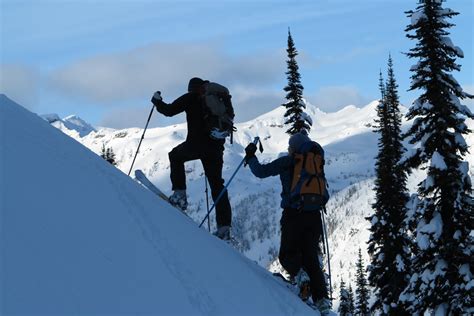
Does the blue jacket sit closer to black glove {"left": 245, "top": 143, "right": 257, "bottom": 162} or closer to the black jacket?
black glove {"left": 245, "top": 143, "right": 257, "bottom": 162}

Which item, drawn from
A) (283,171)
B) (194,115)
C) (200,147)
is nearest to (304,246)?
(283,171)

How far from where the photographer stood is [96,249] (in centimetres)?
555

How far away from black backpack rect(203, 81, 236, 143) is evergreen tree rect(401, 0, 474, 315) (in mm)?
8646

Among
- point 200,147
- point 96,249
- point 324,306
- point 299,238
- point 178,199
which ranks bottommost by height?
point 324,306

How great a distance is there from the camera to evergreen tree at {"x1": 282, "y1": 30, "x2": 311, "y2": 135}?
1047 inches

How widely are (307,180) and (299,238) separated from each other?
3.01ft

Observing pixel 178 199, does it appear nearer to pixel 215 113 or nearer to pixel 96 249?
pixel 215 113

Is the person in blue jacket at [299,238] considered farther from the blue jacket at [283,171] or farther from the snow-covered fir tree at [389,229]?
the snow-covered fir tree at [389,229]

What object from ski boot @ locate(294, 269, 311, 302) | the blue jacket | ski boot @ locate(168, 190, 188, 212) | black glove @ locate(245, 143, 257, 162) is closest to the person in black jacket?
ski boot @ locate(168, 190, 188, 212)

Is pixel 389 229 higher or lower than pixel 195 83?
lower

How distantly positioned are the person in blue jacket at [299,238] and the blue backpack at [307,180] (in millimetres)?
116

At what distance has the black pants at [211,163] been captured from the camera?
957 cm

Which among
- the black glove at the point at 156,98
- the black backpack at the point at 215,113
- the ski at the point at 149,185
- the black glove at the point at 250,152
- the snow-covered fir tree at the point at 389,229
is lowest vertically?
the snow-covered fir tree at the point at 389,229

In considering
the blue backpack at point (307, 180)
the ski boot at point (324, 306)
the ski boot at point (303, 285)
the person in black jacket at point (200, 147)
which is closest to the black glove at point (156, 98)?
the person in black jacket at point (200, 147)
